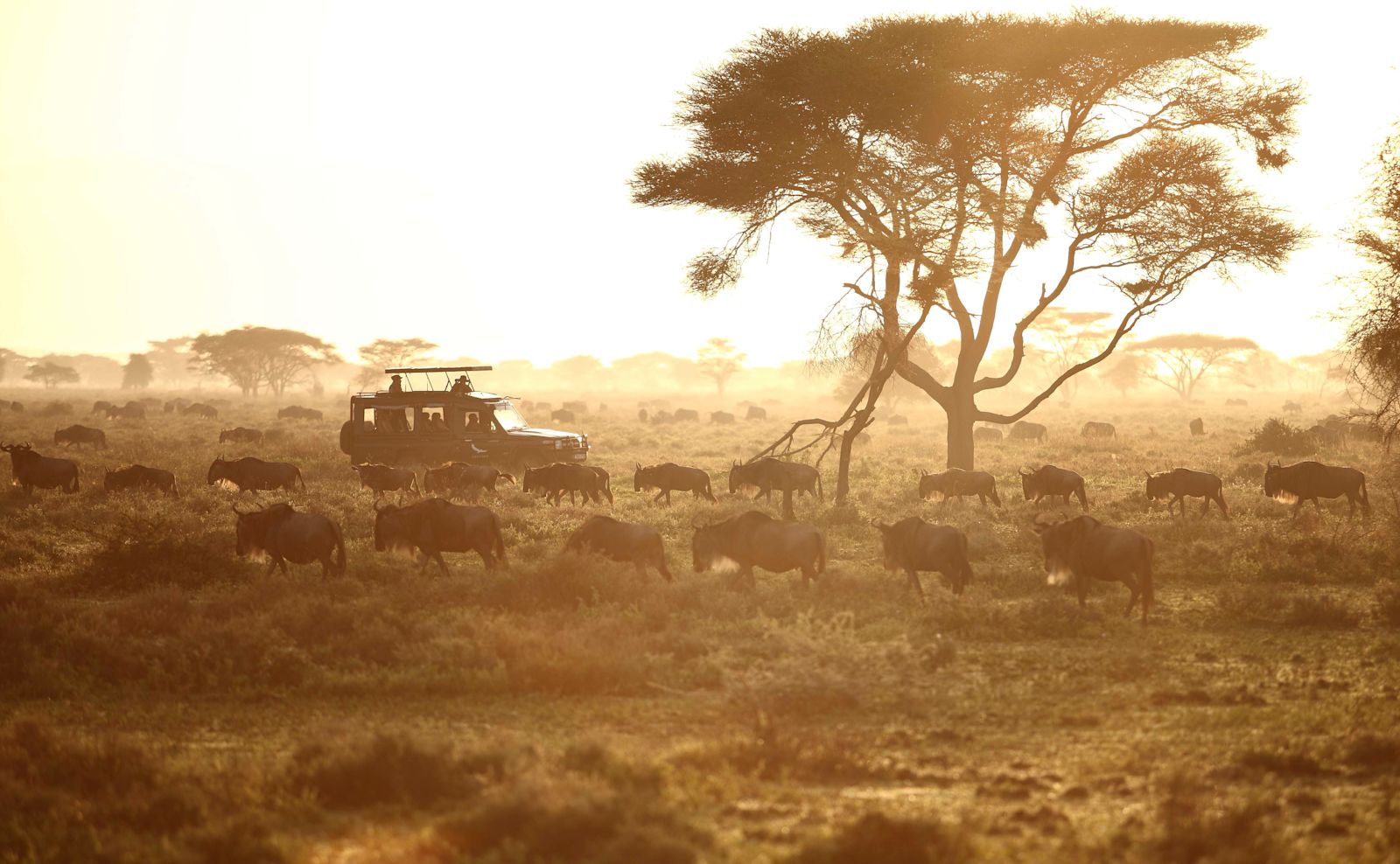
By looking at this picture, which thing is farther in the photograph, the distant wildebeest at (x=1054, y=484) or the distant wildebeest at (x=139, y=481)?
the distant wildebeest at (x=139, y=481)

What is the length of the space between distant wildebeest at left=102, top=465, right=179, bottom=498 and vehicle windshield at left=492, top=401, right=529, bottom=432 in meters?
7.35

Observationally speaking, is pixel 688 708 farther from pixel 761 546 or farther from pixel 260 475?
pixel 260 475

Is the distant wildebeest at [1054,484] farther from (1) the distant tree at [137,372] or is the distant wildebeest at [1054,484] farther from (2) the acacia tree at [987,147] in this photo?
(1) the distant tree at [137,372]

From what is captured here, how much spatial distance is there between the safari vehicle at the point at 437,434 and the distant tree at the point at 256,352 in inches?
2636

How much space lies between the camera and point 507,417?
2689 centimetres

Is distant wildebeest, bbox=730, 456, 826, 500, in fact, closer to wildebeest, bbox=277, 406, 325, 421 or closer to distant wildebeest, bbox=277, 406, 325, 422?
distant wildebeest, bbox=277, 406, 325, 422

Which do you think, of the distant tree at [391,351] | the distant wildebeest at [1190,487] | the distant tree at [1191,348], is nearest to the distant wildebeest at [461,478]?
the distant wildebeest at [1190,487]

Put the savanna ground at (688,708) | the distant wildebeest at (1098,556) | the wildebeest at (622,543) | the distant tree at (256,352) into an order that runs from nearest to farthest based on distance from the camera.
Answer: the savanna ground at (688,708) → the distant wildebeest at (1098,556) → the wildebeest at (622,543) → the distant tree at (256,352)

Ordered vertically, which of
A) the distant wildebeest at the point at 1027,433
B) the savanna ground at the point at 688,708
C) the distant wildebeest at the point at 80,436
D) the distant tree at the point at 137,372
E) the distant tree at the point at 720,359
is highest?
the distant tree at the point at 720,359

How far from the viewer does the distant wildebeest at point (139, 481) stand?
21.9 meters

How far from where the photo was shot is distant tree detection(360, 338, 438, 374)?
95750 mm

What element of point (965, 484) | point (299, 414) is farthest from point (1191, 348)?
point (965, 484)

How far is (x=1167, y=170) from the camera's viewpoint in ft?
75.0

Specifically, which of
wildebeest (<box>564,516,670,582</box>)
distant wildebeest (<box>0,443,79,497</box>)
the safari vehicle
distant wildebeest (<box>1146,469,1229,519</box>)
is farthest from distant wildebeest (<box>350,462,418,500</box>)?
distant wildebeest (<box>1146,469,1229,519</box>)
